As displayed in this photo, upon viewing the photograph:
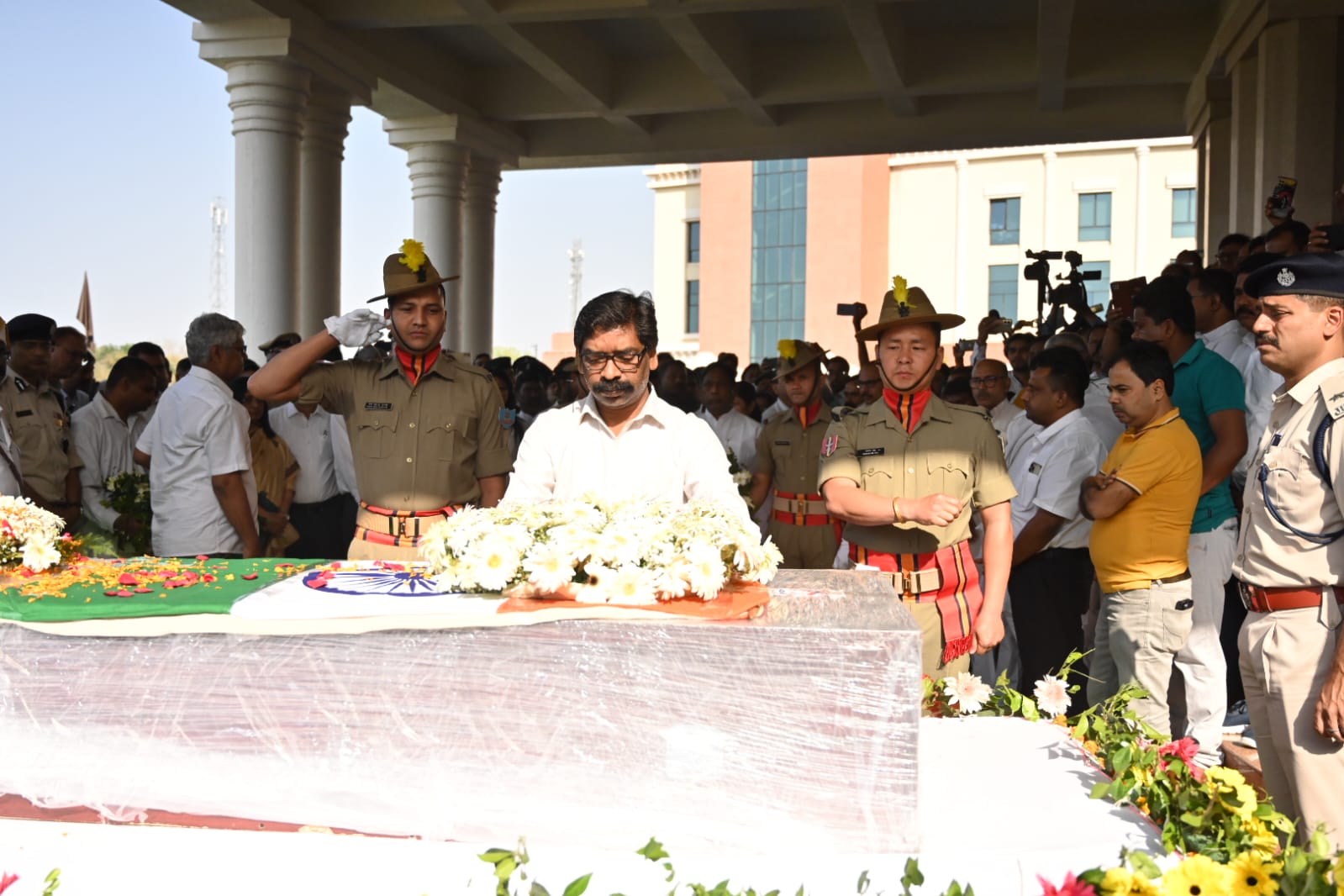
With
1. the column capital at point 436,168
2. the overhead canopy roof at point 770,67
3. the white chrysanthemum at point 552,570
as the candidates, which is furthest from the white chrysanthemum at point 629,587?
the column capital at point 436,168

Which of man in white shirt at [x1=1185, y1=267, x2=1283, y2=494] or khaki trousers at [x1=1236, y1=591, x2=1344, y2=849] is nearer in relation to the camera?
khaki trousers at [x1=1236, y1=591, x2=1344, y2=849]

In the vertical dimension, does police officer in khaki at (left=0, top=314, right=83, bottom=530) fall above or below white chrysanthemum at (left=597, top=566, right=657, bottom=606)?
above

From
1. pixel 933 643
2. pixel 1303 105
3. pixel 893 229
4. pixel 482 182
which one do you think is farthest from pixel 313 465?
pixel 893 229

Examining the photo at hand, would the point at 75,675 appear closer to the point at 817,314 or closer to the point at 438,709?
the point at 438,709

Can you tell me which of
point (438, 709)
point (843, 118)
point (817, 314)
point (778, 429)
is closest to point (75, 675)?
point (438, 709)

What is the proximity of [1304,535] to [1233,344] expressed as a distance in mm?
2929

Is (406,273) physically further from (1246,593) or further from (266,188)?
(266,188)

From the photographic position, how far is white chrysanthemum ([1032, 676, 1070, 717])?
3275 millimetres

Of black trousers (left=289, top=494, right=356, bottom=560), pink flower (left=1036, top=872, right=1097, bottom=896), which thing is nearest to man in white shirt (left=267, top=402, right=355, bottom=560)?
black trousers (left=289, top=494, right=356, bottom=560)

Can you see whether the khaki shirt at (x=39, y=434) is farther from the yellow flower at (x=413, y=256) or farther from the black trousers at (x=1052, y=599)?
the black trousers at (x=1052, y=599)

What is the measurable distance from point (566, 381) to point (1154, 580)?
6.15 m

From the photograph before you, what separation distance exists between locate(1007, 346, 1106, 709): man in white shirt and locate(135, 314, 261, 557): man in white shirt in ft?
11.3

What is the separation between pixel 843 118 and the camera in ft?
46.6

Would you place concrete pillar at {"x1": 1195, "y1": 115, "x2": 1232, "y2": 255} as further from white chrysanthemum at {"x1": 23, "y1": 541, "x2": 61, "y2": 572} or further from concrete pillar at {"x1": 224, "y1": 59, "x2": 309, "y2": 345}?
white chrysanthemum at {"x1": 23, "y1": 541, "x2": 61, "y2": 572}
